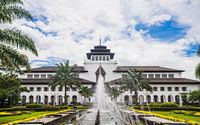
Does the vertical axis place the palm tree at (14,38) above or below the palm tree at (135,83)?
above

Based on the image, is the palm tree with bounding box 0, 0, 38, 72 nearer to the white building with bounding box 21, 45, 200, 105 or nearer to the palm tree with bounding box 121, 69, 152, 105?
the palm tree with bounding box 121, 69, 152, 105

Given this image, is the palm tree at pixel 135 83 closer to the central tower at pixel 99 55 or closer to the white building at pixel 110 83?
the white building at pixel 110 83

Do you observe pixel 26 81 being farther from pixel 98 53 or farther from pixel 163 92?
pixel 163 92

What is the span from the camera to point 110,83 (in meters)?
51.3

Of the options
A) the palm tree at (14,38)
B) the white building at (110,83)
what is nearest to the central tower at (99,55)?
the white building at (110,83)

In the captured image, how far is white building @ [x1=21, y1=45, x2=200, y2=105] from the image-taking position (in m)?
47.5

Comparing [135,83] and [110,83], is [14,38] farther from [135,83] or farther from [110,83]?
[110,83]

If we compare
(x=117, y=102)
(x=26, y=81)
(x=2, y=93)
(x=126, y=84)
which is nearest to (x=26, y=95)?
(x=26, y=81)

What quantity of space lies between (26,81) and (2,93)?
2284 centimetres

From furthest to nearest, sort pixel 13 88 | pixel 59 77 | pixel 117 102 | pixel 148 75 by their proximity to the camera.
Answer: pixel 148 75 < pixel 117 102 < pixel 59 77 < pixel 13 88

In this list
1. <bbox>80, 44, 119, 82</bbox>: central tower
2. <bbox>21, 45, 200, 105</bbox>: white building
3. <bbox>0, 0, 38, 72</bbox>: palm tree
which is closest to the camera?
<bbox>0, 0, 38, 72</bbox>: palm tree

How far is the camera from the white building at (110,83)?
47.5 m

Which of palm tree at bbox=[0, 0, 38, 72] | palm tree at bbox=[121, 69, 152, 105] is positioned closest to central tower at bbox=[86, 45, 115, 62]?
palm tree at bbox=[121, 69, 152, 105]

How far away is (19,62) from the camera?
11.7m
